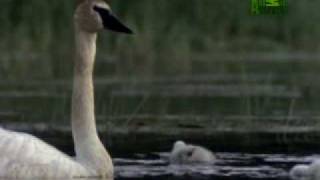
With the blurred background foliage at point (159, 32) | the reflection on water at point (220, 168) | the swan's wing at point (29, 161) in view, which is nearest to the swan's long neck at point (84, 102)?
the swan's wing at point (29, 161)

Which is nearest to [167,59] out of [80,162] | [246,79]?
[246,79]

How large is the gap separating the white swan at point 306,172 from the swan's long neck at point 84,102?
1931mm

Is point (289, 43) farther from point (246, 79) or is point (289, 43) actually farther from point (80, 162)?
point (80, 162)

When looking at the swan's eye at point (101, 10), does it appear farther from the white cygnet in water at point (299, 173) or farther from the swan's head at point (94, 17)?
the white cygnet in water at point (299, 173)

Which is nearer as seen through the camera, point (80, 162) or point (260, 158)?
point (80, 162)

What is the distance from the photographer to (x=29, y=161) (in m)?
12.6

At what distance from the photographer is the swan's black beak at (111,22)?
13.3 metres

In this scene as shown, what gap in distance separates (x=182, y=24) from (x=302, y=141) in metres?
13.1

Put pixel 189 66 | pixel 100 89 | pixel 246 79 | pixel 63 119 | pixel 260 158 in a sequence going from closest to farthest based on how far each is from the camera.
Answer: pixel 260 158
pixel 63 119
pixel 100 89
pixel 246 79
pixel 189 66

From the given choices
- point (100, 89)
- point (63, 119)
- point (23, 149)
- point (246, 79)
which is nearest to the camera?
point (23, 149)

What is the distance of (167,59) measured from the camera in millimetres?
28781

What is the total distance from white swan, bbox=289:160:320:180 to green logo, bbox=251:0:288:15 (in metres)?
14.1

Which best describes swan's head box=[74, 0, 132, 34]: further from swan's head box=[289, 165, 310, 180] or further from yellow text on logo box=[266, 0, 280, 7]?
yellow text on logo box=[266, 0, 280, 7]

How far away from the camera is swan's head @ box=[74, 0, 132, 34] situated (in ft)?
44.2
